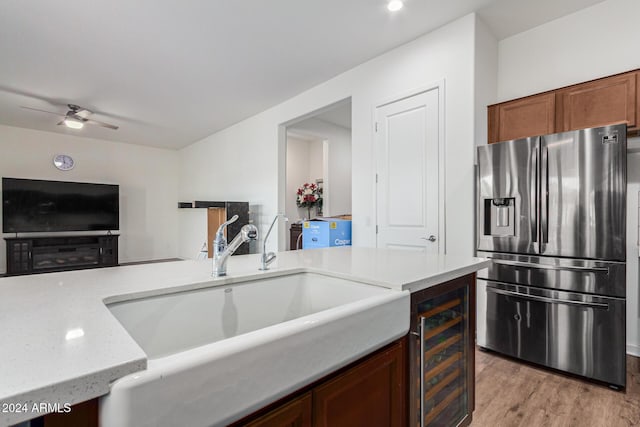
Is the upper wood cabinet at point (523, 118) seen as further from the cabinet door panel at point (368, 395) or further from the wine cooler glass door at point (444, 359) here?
the cabinet door panel at point (368, 395)

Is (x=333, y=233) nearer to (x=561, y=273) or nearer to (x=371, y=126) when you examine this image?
(x=371, y=126)

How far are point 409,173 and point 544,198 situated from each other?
1.15 metres

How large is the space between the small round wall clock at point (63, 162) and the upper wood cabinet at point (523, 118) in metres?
7.58

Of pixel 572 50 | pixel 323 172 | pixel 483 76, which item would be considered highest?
pixel 572 50

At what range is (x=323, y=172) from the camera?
6125 millimetres

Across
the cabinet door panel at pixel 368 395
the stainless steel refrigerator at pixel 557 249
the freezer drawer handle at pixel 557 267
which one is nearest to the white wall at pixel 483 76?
the stainless steel refrigerator at pixel 557 249

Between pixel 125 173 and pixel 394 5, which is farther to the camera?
pixel 125 173

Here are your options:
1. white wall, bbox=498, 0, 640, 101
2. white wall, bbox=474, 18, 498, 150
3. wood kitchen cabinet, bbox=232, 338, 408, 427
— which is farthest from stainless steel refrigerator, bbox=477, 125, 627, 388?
wood kitchen cabinet, bbox=232, 338, 408, 427

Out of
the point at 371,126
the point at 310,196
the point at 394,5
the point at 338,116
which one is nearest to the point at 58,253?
the point at 310,196

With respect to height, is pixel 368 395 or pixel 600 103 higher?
pixel 600 103

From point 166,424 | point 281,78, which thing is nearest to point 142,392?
point 166,424

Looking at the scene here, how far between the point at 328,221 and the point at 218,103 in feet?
8.24

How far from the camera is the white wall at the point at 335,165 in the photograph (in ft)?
18.5

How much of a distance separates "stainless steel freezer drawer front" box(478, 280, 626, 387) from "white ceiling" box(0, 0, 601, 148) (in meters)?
2.31
